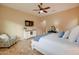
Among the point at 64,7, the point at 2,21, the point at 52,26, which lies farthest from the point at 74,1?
the point at 2,21

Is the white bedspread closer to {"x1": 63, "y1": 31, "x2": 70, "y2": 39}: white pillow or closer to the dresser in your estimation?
{"x1": 63, "y1": 31, "x2": 70, "y2": 39}: white pillow

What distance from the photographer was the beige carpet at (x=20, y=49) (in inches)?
65.9

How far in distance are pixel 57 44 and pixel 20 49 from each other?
59cm

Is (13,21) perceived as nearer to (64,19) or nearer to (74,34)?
(64,19)

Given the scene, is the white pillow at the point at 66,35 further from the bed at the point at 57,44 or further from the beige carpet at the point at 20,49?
the beige carpet at the point at 20,49

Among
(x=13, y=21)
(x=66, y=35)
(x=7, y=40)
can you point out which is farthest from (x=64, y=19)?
(x=7, y=40)

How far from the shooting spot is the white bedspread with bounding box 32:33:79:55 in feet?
5.29

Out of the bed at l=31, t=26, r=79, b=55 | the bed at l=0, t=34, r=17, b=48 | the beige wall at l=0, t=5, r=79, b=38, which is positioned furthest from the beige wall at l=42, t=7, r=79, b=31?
the bed at l=0, t=34, r=17, b=48

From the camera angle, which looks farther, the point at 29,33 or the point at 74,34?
the point at 29,33

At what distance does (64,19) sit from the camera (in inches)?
69.5

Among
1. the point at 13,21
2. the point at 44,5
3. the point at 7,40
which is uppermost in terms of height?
the point at 44,5

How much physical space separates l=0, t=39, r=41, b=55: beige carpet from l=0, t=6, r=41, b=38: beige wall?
137 mm

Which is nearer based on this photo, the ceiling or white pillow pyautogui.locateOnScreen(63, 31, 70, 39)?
the ceiling

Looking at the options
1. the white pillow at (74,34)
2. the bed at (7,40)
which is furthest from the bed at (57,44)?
the bed at (7,40)
